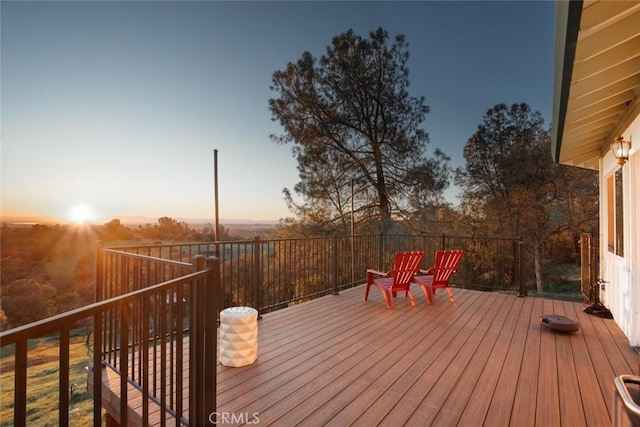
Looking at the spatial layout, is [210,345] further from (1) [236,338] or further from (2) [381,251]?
(2) [381,251]

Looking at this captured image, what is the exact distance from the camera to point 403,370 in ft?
8.70

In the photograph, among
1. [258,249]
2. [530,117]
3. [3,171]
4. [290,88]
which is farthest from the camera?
[530,117]

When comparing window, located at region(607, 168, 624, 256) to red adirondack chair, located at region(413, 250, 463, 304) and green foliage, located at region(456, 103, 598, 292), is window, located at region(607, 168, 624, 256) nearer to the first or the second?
red adirondack chair, located at region(413, 250, 463, 304)

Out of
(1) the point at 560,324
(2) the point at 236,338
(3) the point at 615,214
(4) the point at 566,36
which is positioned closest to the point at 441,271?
(1) the point at 560,324

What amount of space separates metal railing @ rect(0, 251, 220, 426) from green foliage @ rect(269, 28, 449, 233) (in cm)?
816

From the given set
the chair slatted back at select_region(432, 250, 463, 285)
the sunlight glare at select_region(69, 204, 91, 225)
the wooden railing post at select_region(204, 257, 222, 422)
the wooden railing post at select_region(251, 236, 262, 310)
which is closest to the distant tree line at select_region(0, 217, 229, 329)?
the sunlight glare at select_region(69, 204, 91, 225)

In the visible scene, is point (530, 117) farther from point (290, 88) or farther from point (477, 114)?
point (290, 88)

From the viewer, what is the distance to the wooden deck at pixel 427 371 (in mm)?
2035

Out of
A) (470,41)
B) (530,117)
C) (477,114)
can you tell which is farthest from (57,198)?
(530,117)

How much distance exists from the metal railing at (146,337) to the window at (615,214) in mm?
4864

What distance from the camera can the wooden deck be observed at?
2035mm

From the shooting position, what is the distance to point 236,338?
8.87 ft

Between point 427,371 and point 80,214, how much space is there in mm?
8642

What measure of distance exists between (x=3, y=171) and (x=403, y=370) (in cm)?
894
